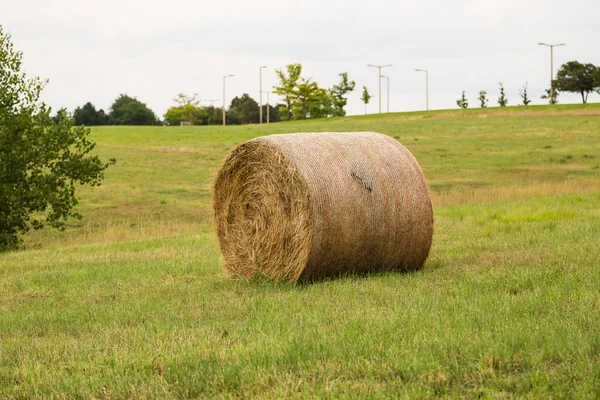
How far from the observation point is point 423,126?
60.8 metres

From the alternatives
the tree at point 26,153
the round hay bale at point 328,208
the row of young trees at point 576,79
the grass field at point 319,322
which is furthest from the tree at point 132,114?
the round hay bale at point 328,208

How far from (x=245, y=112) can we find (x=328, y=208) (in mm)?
112712

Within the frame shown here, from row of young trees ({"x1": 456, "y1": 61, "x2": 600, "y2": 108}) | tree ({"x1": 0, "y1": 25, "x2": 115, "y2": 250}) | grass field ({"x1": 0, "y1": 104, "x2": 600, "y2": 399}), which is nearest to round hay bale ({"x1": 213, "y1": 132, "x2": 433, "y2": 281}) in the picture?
grass field ({"x1": 0, "y1": 104, "x2": 600, "y2": 399})

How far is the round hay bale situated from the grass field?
15.6 inches

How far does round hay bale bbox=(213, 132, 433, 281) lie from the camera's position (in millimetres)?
10250

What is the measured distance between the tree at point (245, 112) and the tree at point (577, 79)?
1743 inches

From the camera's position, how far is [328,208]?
10.2 meters

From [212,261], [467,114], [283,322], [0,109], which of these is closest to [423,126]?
[467,114]

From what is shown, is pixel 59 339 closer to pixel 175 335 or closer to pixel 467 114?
pixel 175 335

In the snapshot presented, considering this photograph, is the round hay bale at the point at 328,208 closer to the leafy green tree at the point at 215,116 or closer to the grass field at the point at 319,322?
the grass field at the point at 319,322

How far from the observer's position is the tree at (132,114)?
124m

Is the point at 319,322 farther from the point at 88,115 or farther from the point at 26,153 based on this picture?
the point at 88,115

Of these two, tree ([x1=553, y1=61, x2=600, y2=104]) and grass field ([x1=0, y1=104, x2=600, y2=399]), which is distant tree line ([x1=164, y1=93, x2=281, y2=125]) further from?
grass field ([x1=0, y1=104, x2=600, y2=399])

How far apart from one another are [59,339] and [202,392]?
239 cm
